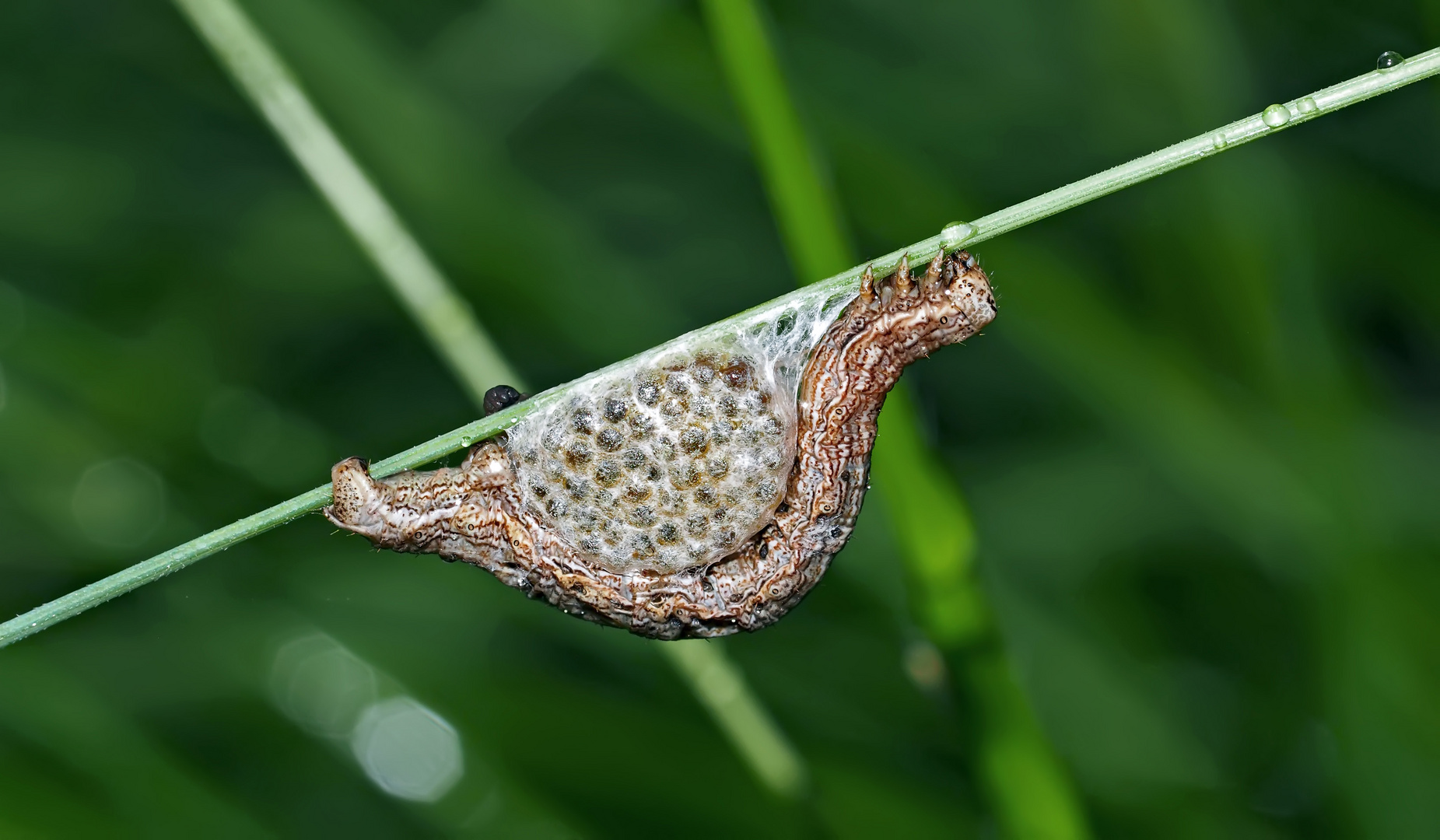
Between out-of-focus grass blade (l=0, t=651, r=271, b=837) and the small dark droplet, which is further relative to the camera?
out-of-focus grass blade (l=0, t=651, r=271, b=837)

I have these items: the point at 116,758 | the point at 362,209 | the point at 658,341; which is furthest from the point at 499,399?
the point at 116,758

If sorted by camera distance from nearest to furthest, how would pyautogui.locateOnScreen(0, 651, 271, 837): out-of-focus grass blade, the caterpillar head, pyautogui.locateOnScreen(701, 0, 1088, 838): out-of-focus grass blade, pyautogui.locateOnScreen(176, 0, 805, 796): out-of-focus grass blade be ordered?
pyautogui.locateOnScreen(701, 0, 1088, 838): out-of-focus grass blade → the caterpillar head → pyautogui.locateOnScreen(176, 0, 805, 796): out-of-focus grass blade → pyautogui.locateOnScreen(0, 651, 271, 837): out-of-focus grass blade

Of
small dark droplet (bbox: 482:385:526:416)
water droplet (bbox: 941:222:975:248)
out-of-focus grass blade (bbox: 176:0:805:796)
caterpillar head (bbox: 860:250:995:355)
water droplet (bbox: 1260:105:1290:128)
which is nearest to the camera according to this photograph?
water droplet (bbox: 1260:105:1290:128)

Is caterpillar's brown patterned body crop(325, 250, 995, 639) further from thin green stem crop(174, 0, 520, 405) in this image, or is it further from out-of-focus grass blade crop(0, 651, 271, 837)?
out-of-focus grass blade crop(0, 651, 271, 837)

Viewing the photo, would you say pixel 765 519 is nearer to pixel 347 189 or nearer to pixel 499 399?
pixel 499 399

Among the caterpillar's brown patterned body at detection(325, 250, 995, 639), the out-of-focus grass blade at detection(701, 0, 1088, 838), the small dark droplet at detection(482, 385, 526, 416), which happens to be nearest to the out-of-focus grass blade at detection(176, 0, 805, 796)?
the caterpillar's brown patterned body at detection(325, 250, 995, 639)

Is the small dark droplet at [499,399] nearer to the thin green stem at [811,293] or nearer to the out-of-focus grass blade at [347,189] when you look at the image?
the thin green stem at [811,293]

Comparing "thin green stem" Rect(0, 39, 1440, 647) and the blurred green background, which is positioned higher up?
the blurred green background

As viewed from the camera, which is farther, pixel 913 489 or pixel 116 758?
pixel 116 758
